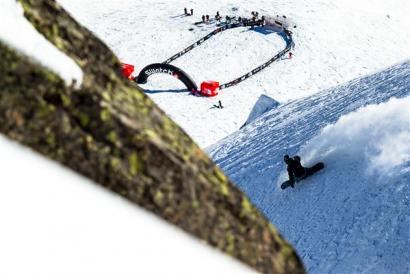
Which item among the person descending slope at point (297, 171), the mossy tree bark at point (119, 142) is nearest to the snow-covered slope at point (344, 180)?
the person descending slope at point (297, 171)

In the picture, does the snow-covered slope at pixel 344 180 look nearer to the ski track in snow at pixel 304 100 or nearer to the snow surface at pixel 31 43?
the ski track in snow at pixel 304 100

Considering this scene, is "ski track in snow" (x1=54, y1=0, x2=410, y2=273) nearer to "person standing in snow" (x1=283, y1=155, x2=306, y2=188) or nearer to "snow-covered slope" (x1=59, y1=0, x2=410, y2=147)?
"snow-covered slope" (x1=59, y1=0, x2=410, y2=147)

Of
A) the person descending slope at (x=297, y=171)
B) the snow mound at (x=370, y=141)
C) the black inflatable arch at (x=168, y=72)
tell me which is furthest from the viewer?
the black inflatable arch at (x=168, y=72)

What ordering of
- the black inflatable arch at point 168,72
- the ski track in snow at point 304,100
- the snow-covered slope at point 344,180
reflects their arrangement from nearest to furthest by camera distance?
1. the snow-covered slope at point 344,180
2. the ski track in snow at point 304,100
3. the black inflatable arch at point 168,72

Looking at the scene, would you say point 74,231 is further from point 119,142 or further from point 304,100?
point 304,100

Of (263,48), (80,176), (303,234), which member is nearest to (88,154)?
(80,176)

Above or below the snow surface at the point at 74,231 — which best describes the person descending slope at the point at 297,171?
above

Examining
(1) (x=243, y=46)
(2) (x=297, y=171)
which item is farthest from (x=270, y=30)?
(2) (x=297, y=171)
